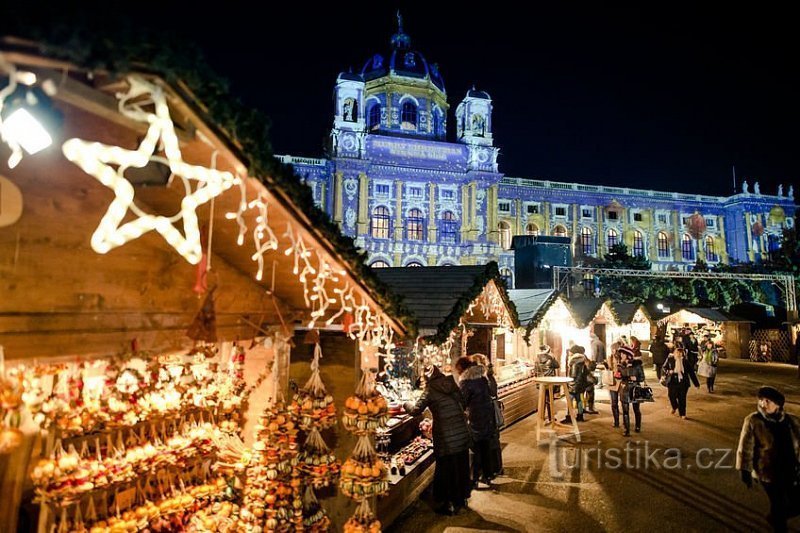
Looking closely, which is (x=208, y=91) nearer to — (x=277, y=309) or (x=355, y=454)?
(x=277, y=309)

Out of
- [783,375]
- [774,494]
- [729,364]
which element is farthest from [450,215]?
[774,494]

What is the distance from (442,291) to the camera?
6293 mm

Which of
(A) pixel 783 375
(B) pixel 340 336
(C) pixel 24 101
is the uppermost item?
(C) pixel 24 101

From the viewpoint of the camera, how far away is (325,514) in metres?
4.17

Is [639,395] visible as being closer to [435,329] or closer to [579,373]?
[579,373]

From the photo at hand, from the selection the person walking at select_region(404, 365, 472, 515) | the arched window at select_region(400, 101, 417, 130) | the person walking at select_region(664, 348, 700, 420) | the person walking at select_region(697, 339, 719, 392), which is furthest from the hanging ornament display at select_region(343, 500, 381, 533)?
the arched window at select_region(400, 101, 417, 130)

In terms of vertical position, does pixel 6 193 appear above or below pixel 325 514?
above

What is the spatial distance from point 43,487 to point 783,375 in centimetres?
2241

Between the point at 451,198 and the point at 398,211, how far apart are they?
14.4 ft

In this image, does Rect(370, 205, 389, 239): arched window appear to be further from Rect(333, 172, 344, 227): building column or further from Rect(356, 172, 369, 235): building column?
Rect(333, 172, 344, 227): building column

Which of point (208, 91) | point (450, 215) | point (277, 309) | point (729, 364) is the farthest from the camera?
point (450, 215)

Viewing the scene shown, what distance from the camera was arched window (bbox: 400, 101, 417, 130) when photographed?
3422 cm

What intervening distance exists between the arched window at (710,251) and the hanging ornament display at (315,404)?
161 ft
